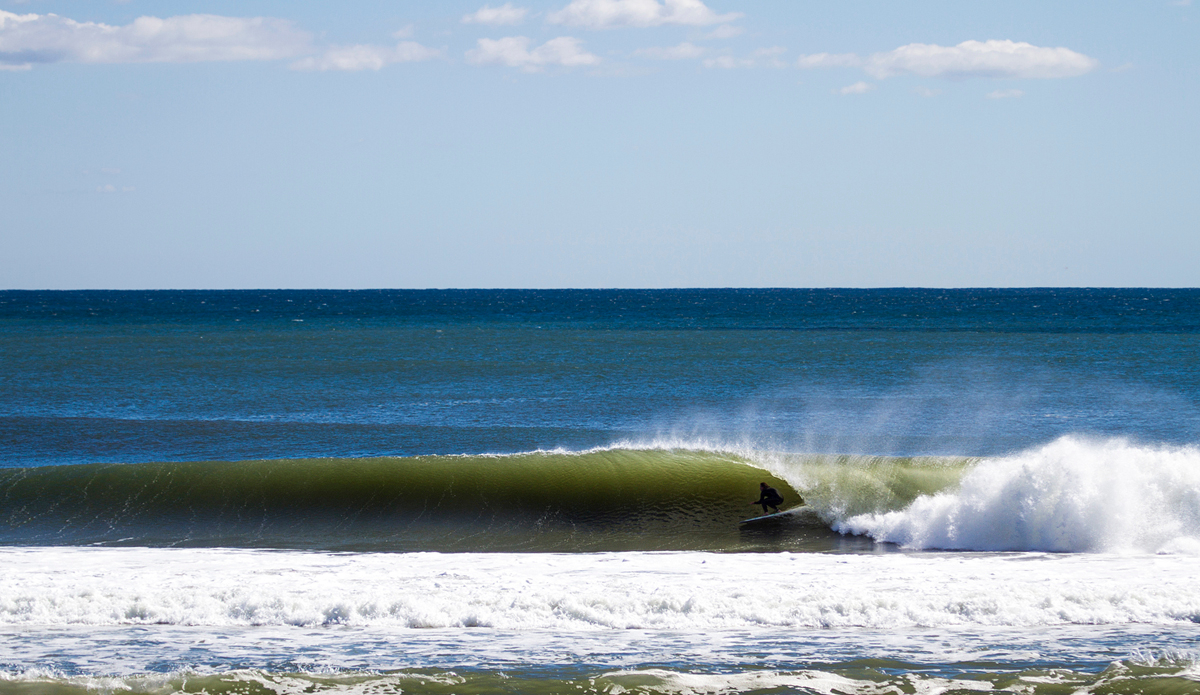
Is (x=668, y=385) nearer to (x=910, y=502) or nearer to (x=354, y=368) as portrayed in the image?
(x=354, y=368)

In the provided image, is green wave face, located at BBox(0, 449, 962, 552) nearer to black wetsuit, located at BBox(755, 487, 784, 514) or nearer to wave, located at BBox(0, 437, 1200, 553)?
wave, located at BBox(0, 437, 1200, 553)

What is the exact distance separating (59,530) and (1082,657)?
11643 mm

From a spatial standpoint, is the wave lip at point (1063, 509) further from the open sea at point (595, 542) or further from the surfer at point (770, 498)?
the surfer at point (770, 498)

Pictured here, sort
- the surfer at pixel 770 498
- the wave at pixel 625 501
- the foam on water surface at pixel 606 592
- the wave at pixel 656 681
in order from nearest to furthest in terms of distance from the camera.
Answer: the wave at pixel 656 681, the foam on water surface at pixel 606 592, the wave at pixel 625 501, the surfer at pixel 770 498

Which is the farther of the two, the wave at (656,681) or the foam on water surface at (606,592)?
the foam on water surface at (606,592)

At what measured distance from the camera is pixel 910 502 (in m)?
13.0

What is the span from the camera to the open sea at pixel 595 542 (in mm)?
6973

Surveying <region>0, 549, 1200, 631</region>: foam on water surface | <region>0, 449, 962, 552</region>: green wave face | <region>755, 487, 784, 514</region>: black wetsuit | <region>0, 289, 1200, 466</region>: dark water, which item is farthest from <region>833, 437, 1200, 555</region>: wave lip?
<region>0, 289, 1200, 466</region>: dark water

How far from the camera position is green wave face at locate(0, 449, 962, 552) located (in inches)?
486

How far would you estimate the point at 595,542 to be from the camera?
12312 mm

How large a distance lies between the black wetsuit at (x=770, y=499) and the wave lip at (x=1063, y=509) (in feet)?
3.55

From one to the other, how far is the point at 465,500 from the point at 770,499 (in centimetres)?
425

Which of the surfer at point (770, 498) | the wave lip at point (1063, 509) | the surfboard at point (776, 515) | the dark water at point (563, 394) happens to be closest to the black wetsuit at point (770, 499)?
the surfer at point (770, 498)

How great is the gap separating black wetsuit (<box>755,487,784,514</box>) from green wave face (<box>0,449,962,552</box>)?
22cm
